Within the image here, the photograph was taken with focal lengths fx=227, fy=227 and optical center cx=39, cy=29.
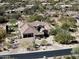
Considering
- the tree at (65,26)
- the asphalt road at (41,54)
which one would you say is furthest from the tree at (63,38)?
the asphalt road at (41,54)

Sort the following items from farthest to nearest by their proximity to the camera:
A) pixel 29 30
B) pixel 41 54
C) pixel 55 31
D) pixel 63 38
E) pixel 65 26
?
pixel 65 26 → pixel 55 31 → pixel 29 30 → pixel 63 38 → pixel 41 54

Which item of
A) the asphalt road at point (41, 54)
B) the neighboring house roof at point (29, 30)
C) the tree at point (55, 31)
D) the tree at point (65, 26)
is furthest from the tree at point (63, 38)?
the asphalt road at point (41, 54)

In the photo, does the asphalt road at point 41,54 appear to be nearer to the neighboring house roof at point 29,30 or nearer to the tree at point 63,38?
the tree at point 63,38

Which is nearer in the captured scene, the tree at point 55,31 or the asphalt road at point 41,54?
the asphalt road at point 41,54

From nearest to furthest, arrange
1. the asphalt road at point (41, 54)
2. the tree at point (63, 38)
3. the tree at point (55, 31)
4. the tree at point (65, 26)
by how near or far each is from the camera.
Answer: the asphalt road at point (41, 54) < the tree at point (63, 38) < the tree at point (55, 31) < the tree at point (65, 26)

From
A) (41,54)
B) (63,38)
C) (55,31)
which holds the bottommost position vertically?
(63,38)

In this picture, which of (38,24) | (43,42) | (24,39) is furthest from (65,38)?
(38,24)

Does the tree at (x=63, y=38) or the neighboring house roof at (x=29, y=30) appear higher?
the neighboring house roof at (x=29, y=30)

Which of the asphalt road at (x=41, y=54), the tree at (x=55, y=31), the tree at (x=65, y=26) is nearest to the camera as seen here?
the asphalt road at (x=41, y=54)

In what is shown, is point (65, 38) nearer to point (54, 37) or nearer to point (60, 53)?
point (54, 37)

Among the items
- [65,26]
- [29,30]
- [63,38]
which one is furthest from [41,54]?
[65,26]

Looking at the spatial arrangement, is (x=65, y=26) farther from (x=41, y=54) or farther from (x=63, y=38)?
(x=41, y=54)
